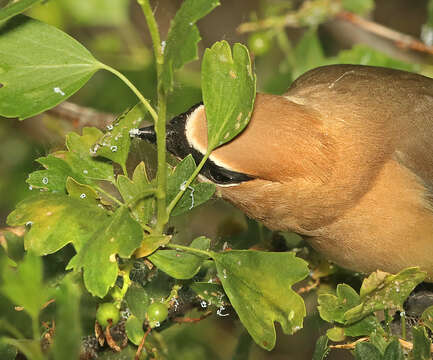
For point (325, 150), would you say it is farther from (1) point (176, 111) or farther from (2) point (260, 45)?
(2) point (260, 45)

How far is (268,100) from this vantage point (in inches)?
95.1

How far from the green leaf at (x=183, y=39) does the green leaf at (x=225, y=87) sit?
0.26m

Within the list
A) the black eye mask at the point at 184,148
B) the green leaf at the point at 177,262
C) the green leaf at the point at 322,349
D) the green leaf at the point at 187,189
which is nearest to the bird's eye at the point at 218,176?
the black eye mask at the point at 184,148

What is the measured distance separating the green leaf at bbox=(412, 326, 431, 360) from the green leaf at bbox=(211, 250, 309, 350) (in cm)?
31

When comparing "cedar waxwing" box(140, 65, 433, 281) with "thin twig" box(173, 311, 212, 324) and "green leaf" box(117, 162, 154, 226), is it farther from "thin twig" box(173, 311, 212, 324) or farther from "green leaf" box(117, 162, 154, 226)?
"thin twig" box(173, 311, 212, 324)

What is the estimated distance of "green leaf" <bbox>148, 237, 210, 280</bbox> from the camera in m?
1.95

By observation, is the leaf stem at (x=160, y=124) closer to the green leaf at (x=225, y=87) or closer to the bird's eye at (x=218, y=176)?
the green leaf at (x=225, y=87)

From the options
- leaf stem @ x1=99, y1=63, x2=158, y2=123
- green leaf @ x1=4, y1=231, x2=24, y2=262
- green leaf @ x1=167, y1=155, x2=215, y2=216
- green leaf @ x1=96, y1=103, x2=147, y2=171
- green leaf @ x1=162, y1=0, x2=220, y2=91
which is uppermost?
green leaf @ x1=162, y1=0, x2=220, y2=91

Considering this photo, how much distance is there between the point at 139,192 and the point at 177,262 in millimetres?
224

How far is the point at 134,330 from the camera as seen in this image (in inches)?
79.2

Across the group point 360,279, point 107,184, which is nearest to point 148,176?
point 107,184

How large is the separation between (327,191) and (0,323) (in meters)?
1.32

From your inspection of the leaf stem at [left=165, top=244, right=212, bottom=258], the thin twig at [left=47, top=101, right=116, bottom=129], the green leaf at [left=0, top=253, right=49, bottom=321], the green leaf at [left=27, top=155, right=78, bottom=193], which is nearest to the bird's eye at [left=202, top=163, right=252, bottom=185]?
the leaf stem at [left=165, top=244, right=212, bottom=258]

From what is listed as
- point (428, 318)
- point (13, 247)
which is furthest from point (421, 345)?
point (13, 247)
